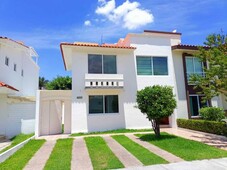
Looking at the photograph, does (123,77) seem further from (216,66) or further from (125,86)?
(216,66)

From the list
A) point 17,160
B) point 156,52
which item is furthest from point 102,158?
point 156,52

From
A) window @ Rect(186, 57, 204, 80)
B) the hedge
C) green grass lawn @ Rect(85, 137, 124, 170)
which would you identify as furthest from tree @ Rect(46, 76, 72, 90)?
green grass lawn @ Rect(85, 137, 124, 170)

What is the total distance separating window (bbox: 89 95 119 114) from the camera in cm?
1596

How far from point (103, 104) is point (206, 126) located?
8743mm

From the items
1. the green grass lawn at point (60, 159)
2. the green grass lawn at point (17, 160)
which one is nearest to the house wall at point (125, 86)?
the green grass lawn at point (60, 159)

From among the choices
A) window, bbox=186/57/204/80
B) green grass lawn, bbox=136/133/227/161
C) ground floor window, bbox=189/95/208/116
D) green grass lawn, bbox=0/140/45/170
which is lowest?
green grass lawn, bbox=0/140/45/170

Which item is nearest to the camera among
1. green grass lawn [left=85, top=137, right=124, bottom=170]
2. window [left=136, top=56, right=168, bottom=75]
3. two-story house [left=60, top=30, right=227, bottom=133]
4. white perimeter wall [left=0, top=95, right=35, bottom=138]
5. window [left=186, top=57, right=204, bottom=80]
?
green grass lawn [left=85, top=137, right=124, bottom=170]

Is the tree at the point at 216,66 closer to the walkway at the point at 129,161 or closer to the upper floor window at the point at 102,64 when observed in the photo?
the walkway at the point at 129,161

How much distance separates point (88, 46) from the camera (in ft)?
52.4

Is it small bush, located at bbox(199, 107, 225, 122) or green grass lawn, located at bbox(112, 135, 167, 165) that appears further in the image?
small bush, located at bbox(199, 107, 225, 122)

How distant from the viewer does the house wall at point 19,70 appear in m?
16.2

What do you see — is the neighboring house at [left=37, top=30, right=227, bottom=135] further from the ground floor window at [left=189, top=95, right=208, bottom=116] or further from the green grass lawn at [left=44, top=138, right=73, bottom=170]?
the green grass lawn at [left=44, top=138, right=73, bottom=170]

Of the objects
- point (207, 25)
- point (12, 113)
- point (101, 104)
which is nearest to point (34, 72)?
point (12, 113)

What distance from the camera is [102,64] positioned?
1678cm
